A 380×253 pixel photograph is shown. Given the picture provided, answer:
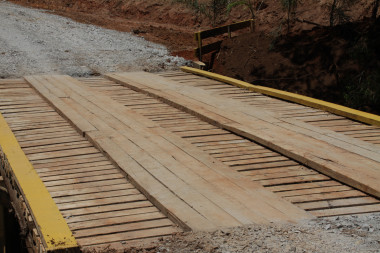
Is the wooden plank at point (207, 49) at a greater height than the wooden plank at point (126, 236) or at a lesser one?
lesser

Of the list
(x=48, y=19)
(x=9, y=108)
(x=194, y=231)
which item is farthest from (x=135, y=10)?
(x=194, y=231)

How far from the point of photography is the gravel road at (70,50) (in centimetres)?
1118

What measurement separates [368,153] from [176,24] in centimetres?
1395

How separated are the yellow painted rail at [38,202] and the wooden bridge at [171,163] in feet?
0.04

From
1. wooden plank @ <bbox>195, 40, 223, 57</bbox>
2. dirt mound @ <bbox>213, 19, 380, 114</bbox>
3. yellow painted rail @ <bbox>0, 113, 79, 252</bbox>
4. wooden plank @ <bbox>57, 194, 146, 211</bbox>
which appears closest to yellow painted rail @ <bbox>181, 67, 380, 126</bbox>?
dirt mound @ <bbox>213, 19, 380, 114</bbox>

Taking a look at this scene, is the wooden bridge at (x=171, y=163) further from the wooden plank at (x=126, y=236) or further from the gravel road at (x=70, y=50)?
the gravel road at (x=70, y=50)

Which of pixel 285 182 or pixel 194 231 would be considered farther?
pixel 285 182

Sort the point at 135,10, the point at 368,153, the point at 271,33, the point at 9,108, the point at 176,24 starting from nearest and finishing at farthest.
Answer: the point at 368,153 → the point at 9,108 → the point at 271,33 → the point at 176,24 → the point at 135,10

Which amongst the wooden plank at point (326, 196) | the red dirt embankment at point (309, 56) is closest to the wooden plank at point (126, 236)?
the wooden plank at point (326, 196)

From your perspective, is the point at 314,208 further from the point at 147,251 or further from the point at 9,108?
the point at 9,108

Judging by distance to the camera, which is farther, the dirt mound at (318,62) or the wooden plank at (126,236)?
the dirt mound at (318,62)

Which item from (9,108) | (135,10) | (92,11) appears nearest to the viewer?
(9,108)

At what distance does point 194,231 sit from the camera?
3789 millimetres

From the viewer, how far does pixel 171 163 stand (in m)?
5.17
